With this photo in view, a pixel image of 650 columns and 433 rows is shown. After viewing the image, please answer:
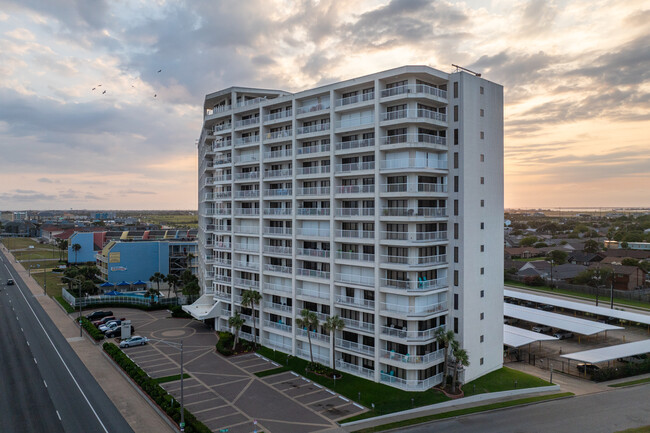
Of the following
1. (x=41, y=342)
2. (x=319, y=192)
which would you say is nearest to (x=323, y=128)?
(x=319, y=192)

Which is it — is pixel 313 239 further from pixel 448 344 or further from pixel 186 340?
pixel 186 340

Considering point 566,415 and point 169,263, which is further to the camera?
point 169,263

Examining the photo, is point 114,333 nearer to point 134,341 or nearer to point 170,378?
point 134,341

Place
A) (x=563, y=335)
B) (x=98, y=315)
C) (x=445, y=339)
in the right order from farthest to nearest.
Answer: (x=98, y=315) → (x=563, y=335) → (x=445, y=339)

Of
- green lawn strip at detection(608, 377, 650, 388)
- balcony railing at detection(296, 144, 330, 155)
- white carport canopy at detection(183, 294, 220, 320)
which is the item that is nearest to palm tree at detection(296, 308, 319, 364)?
balcony railing at detection(296, 144, 330, 155)

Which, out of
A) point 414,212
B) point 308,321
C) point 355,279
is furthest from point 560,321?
point 308,321

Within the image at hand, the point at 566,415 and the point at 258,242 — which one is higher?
the point at 258,242
